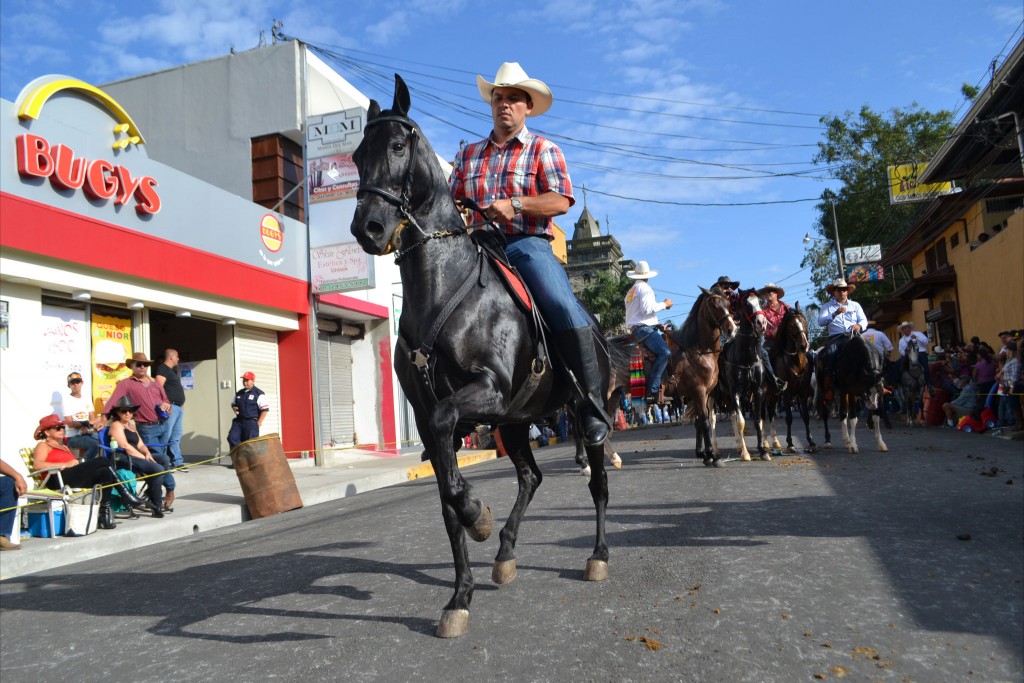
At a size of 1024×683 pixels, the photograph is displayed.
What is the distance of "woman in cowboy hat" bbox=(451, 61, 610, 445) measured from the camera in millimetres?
4676

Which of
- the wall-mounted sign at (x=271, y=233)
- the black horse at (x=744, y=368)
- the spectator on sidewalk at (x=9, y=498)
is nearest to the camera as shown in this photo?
the spectator on sidewalk at (x=9, y=498)

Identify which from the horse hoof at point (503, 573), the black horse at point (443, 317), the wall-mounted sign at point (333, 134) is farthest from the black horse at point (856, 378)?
the wall-mounted sign at point (333, 134)

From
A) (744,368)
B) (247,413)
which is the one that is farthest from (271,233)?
(744,368)

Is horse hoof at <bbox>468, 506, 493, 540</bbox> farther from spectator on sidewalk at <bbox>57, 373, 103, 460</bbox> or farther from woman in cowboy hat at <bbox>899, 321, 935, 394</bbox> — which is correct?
woman in cowboy hat at <bbox>899, 321, 935, 394</bbox>

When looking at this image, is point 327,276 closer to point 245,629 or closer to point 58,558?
point 58,558

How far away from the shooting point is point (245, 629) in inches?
169

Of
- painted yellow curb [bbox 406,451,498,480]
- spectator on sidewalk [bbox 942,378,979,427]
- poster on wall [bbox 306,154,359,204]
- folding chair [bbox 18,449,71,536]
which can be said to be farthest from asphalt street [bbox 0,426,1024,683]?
poster on wall [bbox 306,154,359,204]

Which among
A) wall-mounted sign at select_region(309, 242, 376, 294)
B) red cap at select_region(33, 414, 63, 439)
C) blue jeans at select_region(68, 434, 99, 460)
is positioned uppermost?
wall-mounted sign at select_region(309, 242, 376, 294)

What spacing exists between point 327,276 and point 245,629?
15198 mm

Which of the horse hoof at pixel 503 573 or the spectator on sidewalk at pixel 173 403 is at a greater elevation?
the spectator on sidewalk at pixel 173 403

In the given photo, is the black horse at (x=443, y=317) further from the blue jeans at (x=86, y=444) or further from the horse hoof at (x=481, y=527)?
the blue jeans at (x=86, y=444)

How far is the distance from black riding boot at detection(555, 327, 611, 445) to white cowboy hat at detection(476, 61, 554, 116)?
4.93 ft

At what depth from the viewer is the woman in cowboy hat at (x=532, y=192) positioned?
4676mm

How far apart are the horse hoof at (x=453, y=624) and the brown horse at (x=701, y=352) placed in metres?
7.67
